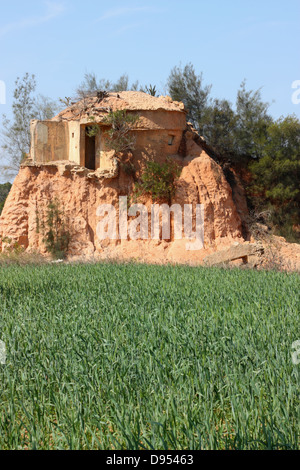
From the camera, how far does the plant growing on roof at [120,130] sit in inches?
762

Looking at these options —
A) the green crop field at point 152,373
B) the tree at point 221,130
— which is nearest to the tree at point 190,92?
the tree at point 221,130

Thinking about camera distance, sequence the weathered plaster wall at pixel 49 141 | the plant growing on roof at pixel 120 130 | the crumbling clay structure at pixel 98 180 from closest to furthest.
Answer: the plant growing on roof at pixel 120 130, the crumbling clay structure at pixel 98 180, the weathered plaster wall at pixel 49 141

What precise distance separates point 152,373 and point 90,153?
16.9 metres

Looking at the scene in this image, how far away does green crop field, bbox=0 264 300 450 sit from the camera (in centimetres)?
373

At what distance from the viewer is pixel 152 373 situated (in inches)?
190

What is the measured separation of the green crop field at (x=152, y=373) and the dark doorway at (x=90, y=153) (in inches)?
477

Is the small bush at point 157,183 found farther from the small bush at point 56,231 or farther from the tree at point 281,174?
the tree at point 281,174

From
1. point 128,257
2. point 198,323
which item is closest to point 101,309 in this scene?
point 198,323

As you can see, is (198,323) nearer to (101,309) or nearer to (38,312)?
(101,309)

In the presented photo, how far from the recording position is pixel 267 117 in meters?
24.9

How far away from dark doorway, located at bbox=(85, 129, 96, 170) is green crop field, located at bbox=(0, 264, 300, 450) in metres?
12.1

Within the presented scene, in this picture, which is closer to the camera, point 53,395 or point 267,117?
point 53,395

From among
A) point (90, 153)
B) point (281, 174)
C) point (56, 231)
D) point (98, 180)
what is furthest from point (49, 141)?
point (281, 174)

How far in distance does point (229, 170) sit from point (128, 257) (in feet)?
25.4
